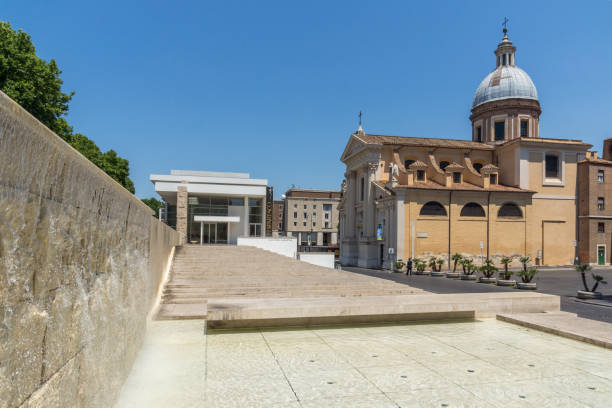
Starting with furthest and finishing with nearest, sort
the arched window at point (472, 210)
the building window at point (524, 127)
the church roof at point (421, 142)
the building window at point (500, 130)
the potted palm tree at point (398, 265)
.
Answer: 1. the building window at point (500, 130)
2. the building window at point (524, 127)
3. the church roof at point (421, 142)
4. the arched window at point (472, 210)
5. the potted palm tree at point (398, 265)

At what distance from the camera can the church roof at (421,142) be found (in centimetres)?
4753

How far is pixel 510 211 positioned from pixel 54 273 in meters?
46.6

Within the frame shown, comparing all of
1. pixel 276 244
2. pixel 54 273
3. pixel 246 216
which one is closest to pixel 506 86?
pixel 246 216

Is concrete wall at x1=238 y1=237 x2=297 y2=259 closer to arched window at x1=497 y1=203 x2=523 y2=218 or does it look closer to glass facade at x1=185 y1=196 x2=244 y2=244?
glass facade at x1=185 y1=196 x2=244 y2=244

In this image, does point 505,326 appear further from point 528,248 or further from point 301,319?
point 528,248

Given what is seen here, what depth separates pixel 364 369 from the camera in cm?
516

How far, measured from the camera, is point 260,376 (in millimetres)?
4848

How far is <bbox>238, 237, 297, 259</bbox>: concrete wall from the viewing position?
32.4 m

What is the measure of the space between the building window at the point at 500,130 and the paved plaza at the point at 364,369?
4995cm

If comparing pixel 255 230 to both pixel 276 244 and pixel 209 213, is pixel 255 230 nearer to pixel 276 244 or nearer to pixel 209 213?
pixel 209 213

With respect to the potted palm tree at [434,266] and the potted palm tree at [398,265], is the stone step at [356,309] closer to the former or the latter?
the potted palm tree at [434,266]

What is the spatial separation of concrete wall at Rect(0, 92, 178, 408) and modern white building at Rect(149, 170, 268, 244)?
33136mm

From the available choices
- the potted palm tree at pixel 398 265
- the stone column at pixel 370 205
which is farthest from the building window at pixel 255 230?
the stone column at pixel 370 205

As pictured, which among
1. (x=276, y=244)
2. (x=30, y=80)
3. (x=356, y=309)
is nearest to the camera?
(x=356, y=309)
